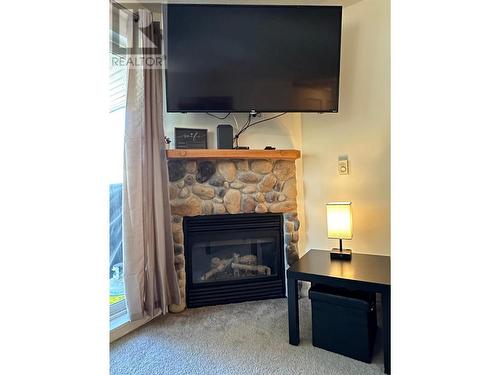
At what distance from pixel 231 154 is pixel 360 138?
1085 mm

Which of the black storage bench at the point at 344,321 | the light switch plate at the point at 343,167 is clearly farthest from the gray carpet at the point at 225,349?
the light switch plate at the point at 343,167

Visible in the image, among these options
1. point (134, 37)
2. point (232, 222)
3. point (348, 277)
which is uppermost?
point (134, 37)

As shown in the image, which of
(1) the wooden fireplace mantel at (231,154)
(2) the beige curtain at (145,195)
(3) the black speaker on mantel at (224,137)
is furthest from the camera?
(3) the black speaker on mantel at (224,137)

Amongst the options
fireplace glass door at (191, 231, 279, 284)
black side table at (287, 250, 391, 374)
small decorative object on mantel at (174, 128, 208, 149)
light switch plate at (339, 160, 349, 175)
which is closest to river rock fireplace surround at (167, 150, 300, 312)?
fireplace glass door at (191, 231, 279, 284)

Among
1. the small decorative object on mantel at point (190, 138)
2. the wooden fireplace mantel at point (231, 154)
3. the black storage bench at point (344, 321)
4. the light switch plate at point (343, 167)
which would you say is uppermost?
the small decorative object on mantel at point (190, 138)

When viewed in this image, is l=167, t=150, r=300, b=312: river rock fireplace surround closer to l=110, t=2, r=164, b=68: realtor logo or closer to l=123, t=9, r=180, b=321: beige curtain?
l=123, t=9, r=180, b=321: beige curtain

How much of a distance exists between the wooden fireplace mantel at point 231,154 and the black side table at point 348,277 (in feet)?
2.88

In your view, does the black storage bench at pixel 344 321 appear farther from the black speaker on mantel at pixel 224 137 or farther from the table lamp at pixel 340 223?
the black speaker on mantel at pixel 224 137

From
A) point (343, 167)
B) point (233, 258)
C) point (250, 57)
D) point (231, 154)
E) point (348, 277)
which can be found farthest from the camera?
point (233, 258)

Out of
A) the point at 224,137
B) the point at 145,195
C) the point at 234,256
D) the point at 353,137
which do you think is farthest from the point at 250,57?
the point at 234,256

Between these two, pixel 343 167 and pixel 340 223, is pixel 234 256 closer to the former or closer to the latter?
pixel 340 223

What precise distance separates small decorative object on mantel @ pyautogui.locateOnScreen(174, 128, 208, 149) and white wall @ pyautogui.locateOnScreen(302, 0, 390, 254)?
0.95 meters

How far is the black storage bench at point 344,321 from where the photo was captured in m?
1.65

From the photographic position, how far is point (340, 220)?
211 centimetres
